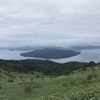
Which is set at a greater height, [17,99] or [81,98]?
[81,98]

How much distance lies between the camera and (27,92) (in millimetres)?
41188

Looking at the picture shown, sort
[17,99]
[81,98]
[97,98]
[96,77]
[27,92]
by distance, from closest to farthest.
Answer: [97,98]
[81,98]
[17,99]
[27,92]
[96,77]

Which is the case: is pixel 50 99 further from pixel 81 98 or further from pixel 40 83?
pixel 40 83

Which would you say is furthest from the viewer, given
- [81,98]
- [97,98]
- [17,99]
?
[17,99]

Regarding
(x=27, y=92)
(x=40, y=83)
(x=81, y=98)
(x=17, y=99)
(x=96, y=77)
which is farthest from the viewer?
(x=40, y=83)

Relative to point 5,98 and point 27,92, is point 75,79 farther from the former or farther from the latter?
point 5,98

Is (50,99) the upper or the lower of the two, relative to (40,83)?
upper

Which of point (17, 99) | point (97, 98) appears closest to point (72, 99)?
point (97, 98)

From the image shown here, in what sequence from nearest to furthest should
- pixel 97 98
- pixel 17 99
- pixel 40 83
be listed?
1. pixel 97 98
2. pixel 17 99
3. pixel 40 83

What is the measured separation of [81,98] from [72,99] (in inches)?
22.0

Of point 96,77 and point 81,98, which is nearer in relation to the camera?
point 81,98

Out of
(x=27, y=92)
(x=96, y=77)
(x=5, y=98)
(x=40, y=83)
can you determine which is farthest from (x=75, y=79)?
(x=5, y=98)

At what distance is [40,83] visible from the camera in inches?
2131

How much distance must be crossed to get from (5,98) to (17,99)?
125 inches
